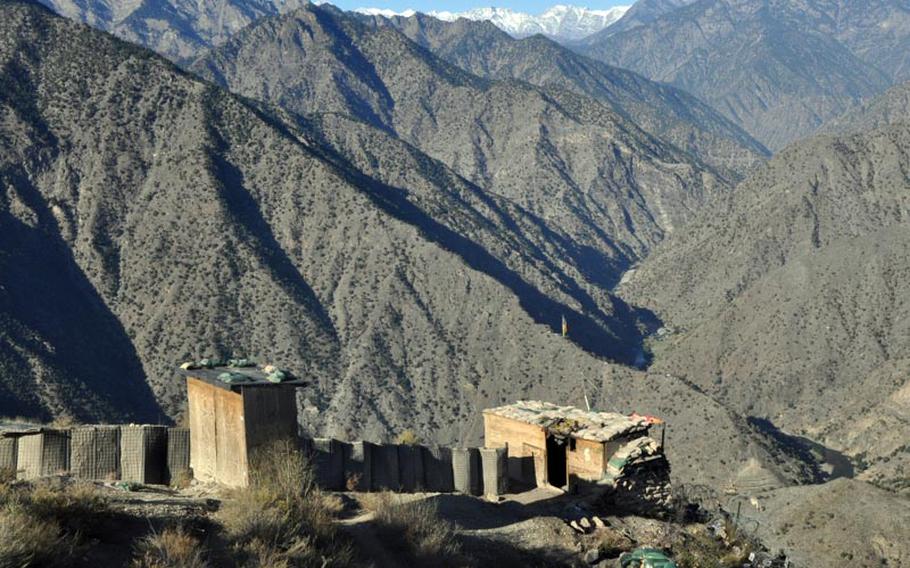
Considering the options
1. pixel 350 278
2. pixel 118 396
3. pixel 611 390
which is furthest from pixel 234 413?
pixel 350 278

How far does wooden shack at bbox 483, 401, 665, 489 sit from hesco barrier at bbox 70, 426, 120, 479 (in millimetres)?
10741

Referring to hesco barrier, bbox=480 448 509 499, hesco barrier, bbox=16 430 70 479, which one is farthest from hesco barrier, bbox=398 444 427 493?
hesco barrier, bbox=16 430 70 479

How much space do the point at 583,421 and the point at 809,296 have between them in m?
87.8

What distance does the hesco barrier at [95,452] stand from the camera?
20406 millimetres

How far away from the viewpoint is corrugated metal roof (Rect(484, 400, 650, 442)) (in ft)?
84.7

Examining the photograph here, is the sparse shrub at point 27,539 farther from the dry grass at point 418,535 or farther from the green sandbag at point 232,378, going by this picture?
the dry grass at point 418,535

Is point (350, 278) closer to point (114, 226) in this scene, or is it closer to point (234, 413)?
point (114, 226)

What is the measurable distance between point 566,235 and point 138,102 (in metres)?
106

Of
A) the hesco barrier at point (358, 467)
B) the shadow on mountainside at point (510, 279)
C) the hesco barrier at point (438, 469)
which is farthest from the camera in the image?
the shadow on mountainside at point (510, 279)

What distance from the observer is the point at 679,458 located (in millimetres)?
68625

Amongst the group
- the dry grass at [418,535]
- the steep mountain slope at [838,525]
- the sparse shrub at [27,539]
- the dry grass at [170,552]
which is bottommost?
the steep mountain slope at [838,525]

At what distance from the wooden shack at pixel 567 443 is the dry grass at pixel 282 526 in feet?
32.3

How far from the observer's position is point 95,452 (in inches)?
811

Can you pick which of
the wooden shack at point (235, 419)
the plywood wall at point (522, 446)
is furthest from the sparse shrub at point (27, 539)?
the plywood wall at point (522, 446)
